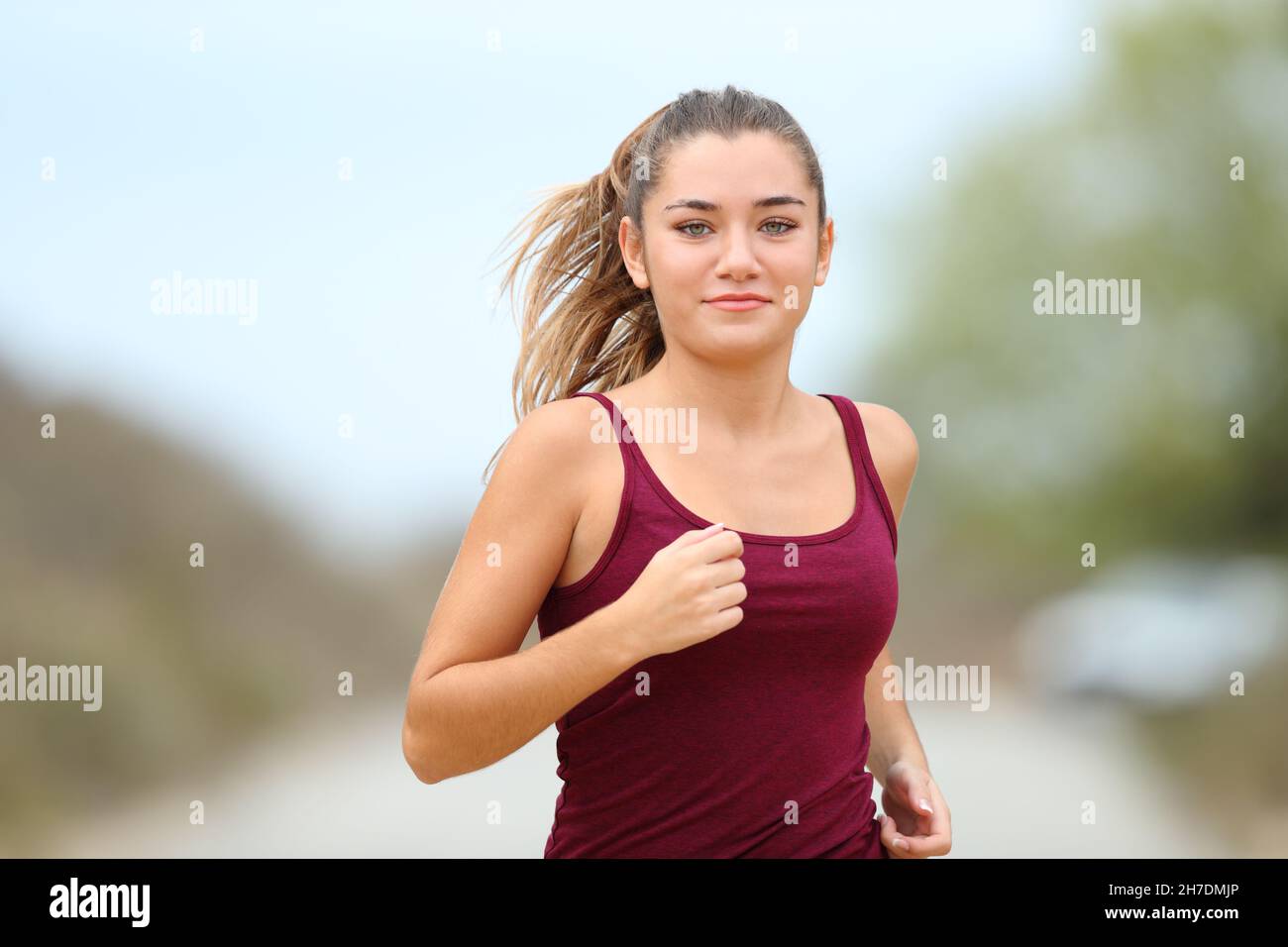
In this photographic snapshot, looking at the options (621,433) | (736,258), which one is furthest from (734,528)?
(736,258)

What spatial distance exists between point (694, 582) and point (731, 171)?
43cm

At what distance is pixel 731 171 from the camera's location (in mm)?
1225

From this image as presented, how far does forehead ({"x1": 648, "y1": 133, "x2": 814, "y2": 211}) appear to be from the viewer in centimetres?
122

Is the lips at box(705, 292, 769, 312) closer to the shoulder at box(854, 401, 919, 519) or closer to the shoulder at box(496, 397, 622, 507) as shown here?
the shoulder at box(496, 397, 622, 507)

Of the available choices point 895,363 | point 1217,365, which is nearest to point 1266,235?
point 1217,365

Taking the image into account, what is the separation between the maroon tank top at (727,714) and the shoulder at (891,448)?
222 millimetres

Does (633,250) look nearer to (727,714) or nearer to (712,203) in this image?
(712,203)

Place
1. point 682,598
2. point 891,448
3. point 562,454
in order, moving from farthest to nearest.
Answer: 1. point 891,448
2. point 562,454
3. point 682,598

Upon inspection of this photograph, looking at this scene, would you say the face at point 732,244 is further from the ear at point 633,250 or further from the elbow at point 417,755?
the elbow at point 417,755

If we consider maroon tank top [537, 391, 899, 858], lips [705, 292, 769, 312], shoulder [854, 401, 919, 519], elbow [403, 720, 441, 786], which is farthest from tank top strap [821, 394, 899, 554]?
elbow [403, 720, 441, 786]

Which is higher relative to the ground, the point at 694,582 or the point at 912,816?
the point at 694,582

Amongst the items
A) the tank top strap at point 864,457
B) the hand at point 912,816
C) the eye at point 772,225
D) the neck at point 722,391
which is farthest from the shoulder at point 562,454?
the hand at point 912,816

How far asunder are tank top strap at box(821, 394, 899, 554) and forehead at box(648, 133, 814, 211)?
277 mm

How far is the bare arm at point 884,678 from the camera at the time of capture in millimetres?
1432
